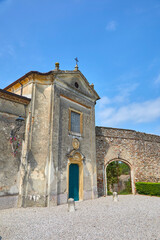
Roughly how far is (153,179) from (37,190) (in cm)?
1093

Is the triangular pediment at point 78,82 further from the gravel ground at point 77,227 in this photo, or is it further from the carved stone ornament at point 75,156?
the gravel ground at point 77,227

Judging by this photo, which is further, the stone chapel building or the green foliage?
the green foliage

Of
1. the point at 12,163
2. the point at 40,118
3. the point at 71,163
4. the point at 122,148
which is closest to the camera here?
the point at 12,163

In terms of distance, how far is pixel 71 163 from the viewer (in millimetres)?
10211

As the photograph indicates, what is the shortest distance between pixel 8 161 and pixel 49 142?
216 cm

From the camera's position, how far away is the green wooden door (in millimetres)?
9906

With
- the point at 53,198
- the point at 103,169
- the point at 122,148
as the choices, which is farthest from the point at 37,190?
the point at 122,148

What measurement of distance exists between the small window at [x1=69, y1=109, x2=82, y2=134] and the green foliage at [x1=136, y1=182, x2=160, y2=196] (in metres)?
7.02

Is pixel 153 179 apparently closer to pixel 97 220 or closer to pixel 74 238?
pixel 97 220

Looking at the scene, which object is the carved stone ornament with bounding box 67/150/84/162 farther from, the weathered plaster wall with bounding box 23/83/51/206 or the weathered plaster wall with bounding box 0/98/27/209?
the weathered plaster wall with bounding box 0/98/27/209

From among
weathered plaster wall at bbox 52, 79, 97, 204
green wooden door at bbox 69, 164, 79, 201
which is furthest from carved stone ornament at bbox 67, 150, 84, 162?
green wooden door at bbox 69, 164, 79, 201

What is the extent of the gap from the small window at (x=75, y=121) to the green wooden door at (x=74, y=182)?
2210mm

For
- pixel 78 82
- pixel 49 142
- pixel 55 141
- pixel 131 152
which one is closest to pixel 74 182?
pixel 55 141

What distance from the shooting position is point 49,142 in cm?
908
